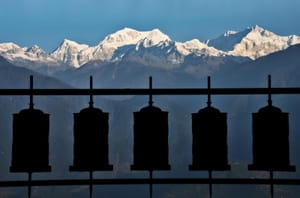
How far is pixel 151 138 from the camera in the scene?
8000 mm

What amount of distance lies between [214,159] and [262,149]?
0.80 meters

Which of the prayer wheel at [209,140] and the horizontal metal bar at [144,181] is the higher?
the prayer wheel at [209,140]

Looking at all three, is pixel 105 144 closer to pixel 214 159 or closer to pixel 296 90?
pixel 214 159

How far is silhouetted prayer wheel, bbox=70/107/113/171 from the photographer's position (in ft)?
26.1

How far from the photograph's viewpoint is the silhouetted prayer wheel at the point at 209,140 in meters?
7.97

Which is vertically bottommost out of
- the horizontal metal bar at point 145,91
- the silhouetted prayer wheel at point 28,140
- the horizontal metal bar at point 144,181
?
the horizontal metal bar at point 144,181

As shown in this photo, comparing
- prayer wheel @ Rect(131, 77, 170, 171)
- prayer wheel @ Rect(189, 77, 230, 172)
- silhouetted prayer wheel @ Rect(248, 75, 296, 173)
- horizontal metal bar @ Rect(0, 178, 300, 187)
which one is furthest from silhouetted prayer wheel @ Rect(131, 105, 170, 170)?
silhouetted prayer wheel @ Rect(248, 75, 296, 173)

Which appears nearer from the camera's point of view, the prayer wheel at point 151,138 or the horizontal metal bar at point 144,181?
the prayer wheel at point 151,138

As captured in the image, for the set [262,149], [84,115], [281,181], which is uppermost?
[84,115]

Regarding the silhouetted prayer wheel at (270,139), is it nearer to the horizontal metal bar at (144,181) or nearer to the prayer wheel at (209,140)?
the horizontal metal bar at (144,181)

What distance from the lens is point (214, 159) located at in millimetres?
7969

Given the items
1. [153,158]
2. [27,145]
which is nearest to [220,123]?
[153,158]

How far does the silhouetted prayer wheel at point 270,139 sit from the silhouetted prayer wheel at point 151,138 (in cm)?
144

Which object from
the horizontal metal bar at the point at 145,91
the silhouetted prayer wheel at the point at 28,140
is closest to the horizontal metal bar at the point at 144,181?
the silhouetted prayer wheel at the point at 28,140
